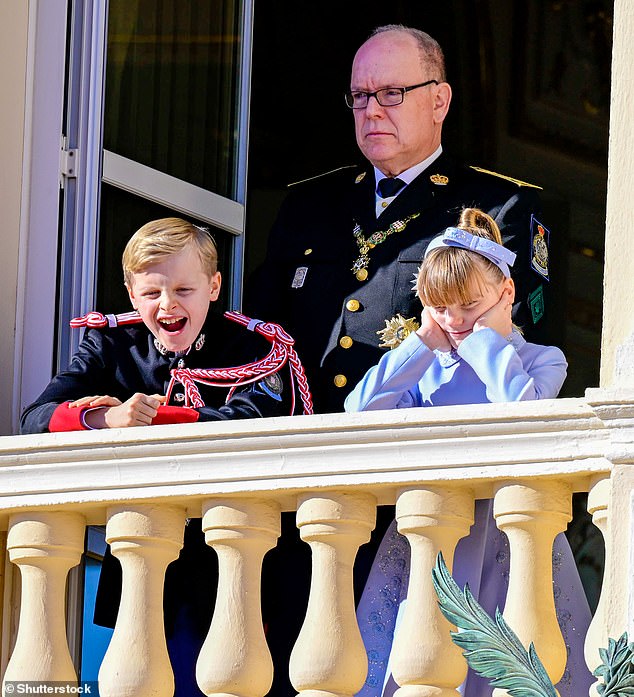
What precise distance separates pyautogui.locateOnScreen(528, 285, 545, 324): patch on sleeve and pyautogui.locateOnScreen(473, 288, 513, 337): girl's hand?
0.75ft

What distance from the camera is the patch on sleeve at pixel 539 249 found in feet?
14.2

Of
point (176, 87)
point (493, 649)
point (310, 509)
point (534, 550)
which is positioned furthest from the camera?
point (176, 87)

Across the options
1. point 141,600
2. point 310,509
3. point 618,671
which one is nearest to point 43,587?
point 141,600

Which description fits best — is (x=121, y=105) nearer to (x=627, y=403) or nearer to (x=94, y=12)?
(x=94, y=12)

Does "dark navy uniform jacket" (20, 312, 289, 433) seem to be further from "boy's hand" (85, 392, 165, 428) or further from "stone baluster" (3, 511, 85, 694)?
"stone baluster" (3, 511, 85, 694)

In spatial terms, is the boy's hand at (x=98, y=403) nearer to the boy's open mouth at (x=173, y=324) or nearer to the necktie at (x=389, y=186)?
the boy's open mouth at (x=173, y=324)

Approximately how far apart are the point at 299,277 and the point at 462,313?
69cm

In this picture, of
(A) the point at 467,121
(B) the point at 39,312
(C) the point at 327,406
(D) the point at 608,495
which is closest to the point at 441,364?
(C) the point at 327,406

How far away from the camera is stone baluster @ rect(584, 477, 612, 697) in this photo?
3.33m

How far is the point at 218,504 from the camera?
148 inches

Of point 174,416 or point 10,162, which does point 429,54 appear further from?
point 174,416

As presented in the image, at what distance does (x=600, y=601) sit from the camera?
11.2 ft

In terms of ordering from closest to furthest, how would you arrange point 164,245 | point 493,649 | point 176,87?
1. point 493,649
2. point 164,245
3. point 176,87

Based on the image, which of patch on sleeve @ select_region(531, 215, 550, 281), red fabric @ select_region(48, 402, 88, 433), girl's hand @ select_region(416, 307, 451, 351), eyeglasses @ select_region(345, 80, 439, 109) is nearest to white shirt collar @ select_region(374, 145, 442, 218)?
eyeglasses @ select_region(345, 80, 439, 109)
